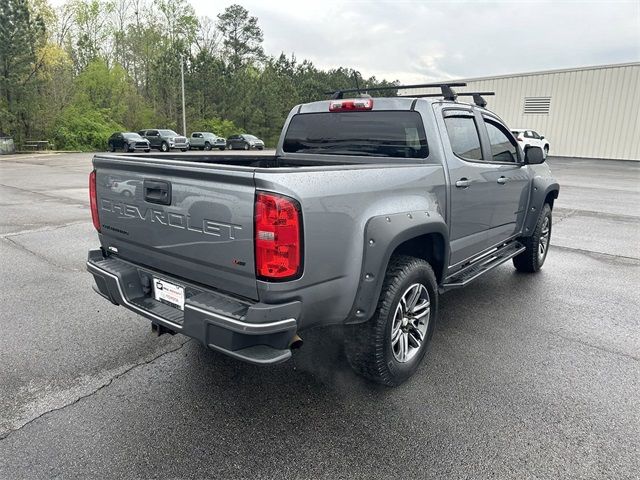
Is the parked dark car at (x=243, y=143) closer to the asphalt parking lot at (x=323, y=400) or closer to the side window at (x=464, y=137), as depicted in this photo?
the asphalt parking lot at (x=323, y=400)

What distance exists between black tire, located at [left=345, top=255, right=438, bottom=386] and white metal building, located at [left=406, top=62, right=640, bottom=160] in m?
34.1

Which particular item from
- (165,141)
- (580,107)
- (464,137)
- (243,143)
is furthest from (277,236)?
(243,143)

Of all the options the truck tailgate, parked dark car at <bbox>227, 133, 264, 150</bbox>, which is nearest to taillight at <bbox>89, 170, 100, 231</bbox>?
the truck tailgate

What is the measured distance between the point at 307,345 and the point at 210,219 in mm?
1655

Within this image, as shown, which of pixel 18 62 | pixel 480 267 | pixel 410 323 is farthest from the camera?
pixel 18 62

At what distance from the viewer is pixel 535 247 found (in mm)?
5523

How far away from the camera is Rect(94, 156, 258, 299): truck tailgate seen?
7.52ft

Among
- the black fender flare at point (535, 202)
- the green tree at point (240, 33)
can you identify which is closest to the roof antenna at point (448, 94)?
the black fender flare at point (535, 202)

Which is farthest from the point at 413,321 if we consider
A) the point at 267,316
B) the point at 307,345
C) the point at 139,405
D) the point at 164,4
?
the point at 164,4

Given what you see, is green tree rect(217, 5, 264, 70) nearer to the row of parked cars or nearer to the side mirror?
the row of parked cars

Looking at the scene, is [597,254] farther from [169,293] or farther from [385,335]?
[169,293]

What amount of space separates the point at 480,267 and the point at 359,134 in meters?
1.62

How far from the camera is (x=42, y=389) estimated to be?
2.95 meters

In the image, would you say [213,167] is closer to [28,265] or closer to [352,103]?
[352,103]
